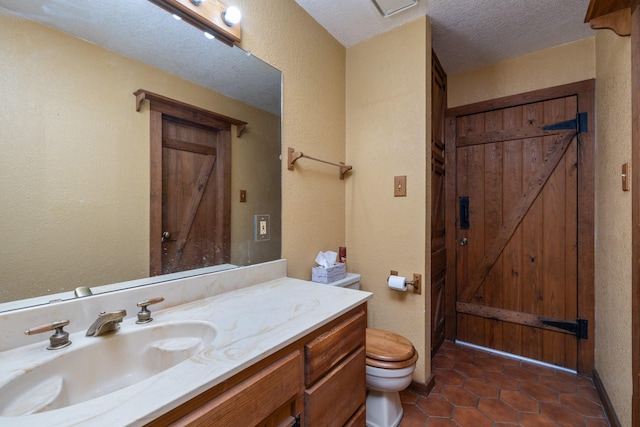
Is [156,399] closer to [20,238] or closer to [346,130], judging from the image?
[20,238]

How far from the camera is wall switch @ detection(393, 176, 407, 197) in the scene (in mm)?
1841

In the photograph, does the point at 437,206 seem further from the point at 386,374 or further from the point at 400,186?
the point at 386,374

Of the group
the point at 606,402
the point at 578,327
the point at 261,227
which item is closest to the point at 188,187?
the point at 261,227

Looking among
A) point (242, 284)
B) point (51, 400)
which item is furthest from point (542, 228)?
point (51, 400)

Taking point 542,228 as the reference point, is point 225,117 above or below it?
above

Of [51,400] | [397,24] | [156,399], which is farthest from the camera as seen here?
[397,24]

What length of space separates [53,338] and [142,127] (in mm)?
723

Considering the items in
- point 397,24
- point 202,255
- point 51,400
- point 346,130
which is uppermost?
point 397,24

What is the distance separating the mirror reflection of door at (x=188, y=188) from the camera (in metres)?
1.09

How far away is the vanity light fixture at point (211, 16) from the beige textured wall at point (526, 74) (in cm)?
204

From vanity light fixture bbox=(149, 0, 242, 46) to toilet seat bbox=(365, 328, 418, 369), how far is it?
1700 millimetres

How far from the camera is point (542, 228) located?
2188 mm

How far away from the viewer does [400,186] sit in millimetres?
1856

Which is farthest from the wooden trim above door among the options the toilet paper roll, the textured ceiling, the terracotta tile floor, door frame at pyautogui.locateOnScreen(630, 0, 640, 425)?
the terracotta tile floor
